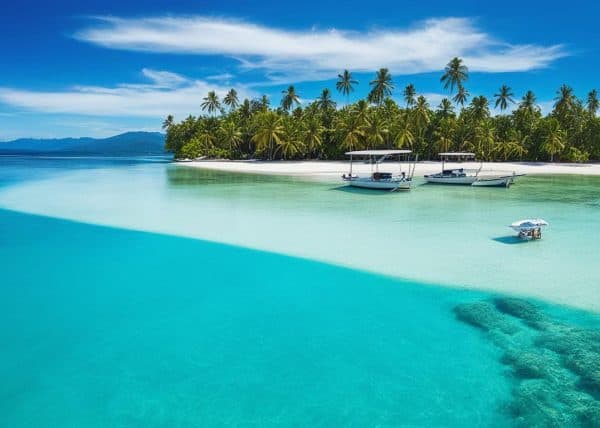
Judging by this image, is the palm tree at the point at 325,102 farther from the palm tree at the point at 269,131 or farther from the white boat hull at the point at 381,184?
the white boat hull at the point at 381,184

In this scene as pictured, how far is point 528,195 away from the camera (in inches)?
1125

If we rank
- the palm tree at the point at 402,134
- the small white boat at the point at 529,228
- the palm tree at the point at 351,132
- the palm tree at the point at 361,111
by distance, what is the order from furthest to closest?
the palm tree at the point at 402,134 < the palm tree at the point at 351,132 < the palm tree at the point at 361,111 < the small white boat at the point at 529,228

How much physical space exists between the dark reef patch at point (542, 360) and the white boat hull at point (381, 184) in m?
20.5

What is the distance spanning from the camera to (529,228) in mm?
14953

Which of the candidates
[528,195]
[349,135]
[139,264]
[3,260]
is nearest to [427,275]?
[139,264]

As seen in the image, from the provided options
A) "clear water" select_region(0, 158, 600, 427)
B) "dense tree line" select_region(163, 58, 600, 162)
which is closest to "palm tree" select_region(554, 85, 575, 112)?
"dense tree line" select_region(163, 58, 600, 162)

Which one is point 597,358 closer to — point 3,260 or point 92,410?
point 92,410

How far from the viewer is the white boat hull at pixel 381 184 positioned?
2975 centimetres

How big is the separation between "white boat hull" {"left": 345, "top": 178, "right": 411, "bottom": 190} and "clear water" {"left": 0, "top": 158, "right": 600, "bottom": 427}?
13833 mm

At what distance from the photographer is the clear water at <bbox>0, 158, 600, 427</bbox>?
5793mm

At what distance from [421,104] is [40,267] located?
5730cm

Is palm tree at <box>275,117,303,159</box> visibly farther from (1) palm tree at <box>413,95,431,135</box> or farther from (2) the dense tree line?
(1) palm tree at <box>413,95,431,135</box>

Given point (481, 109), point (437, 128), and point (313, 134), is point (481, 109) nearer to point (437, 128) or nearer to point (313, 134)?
point (437, 128)

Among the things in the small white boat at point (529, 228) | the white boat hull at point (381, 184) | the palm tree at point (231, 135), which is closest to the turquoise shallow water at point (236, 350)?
the small white boat at point (529, 228)
